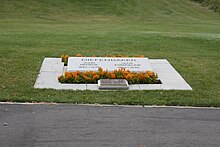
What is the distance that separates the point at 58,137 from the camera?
21.4 ft

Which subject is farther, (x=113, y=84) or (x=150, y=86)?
(x=150, y=86)

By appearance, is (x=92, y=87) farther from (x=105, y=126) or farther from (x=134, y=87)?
(x=105, y=126)

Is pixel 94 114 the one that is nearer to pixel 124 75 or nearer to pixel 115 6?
pixel 124 75

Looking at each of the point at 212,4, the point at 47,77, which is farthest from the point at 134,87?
the point at 212,4

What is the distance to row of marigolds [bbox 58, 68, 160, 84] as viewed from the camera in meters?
9.94

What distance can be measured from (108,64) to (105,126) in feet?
12.6

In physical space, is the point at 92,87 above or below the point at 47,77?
above

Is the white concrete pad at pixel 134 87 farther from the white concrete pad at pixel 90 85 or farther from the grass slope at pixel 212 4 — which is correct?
the grass slope at pixel 212 4

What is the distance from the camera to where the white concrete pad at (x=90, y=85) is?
31.5 ft

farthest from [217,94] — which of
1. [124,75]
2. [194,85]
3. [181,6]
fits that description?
[181,6]

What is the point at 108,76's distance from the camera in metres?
10.2

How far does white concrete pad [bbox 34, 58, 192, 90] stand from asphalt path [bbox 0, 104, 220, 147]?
1555mm

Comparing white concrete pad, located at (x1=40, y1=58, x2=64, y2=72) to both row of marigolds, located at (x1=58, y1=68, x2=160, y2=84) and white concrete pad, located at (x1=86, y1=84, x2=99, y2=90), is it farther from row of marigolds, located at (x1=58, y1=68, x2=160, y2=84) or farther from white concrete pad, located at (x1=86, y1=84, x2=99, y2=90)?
white concrete pad, located at (x1=86, y1=84, x2=99, y2=90)

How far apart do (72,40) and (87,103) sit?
9.38m
